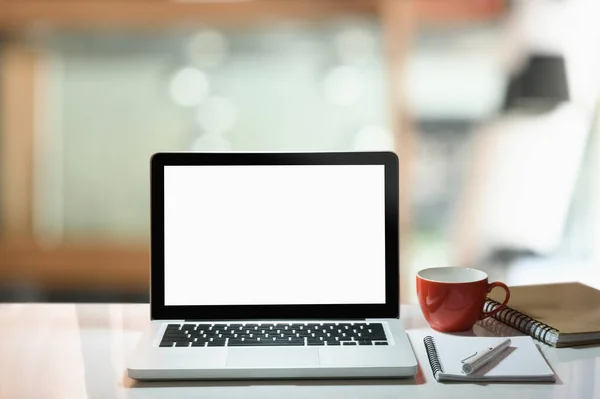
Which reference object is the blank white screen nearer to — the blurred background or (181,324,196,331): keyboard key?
(181,324,196,331): keyboard key

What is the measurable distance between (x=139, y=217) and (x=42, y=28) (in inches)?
30.9

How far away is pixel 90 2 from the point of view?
249 centimetres

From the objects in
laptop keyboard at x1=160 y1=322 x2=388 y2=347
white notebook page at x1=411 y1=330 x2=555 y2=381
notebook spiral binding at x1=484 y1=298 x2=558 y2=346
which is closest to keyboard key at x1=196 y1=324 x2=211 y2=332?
laptop keyboard at x1=160 y1=322 x2=388 y2=347

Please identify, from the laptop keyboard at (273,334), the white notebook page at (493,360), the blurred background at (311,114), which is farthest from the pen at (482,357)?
the blurred background at (311,114)

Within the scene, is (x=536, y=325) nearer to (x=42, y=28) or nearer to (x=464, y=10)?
(x=464, y=10)

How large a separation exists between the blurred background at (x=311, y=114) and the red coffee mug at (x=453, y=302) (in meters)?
1.42

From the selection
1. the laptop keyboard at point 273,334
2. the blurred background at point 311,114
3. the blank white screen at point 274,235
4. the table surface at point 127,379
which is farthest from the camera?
the blurred background at point 311,114

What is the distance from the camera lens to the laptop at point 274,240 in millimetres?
1015

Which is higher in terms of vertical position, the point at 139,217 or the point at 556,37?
the point at 556,37

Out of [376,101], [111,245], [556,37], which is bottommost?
[111,245]

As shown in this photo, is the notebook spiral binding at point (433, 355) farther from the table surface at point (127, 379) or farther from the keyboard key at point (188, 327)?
the keyboard key at point (188, 327)

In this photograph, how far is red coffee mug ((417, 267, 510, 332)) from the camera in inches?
39.0

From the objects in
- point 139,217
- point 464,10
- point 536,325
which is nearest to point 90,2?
point 139,217

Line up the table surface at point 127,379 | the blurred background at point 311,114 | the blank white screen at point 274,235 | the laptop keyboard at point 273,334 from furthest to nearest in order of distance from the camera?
the blurred background at point 311,114 < the blank white screen at point 274,235 < the laptop keyboard at point 273,334 < the table surface at point 127,379
